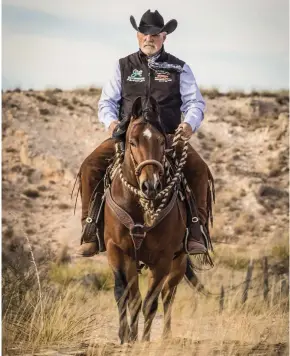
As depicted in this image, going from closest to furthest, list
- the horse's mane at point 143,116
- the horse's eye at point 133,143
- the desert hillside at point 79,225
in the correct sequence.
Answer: the horse's eye at point 133,143 < the horse's mane at point 143,116 < the desert hillside at point 79,225

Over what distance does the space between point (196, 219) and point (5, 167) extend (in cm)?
1460

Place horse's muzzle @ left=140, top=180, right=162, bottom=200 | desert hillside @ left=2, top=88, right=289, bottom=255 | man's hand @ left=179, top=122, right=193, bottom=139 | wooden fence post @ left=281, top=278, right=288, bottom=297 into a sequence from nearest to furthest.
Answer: horse's muzzle @ left=140, top=180, right=162, bottom=200, man's hand @ left=179, top=122, right=193, bottom=139, wooden fence post @ left=281, top=278, right=288, bottom=297, desert hillside @ left=2, top=88, right=289, bottom=255

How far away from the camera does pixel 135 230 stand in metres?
7.81

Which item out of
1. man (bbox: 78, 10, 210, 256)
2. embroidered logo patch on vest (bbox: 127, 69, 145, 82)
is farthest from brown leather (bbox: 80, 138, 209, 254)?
embroidered logo patch on vest (bbox: 127, 69, 145, 82)

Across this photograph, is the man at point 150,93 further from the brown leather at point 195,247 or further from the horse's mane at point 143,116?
the horse's mane at point 143,116

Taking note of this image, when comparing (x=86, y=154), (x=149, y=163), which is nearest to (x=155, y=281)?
(x=149, y=163)

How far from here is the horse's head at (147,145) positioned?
718cm

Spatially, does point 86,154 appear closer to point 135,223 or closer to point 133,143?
point 135,223

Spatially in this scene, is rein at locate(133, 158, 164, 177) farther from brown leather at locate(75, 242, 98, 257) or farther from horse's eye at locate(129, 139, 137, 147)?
brown leather at locate(75, 242, 98, 257)

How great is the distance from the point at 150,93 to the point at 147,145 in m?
1.02

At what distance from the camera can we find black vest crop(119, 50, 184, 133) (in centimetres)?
825

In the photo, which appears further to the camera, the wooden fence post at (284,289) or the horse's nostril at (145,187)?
the wooden fence post at (284,289)

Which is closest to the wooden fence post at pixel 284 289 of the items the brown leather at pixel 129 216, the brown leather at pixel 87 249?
the brown leather at pixel 87 249

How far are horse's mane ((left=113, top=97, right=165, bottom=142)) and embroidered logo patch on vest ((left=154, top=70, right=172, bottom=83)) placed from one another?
0.56 metres
